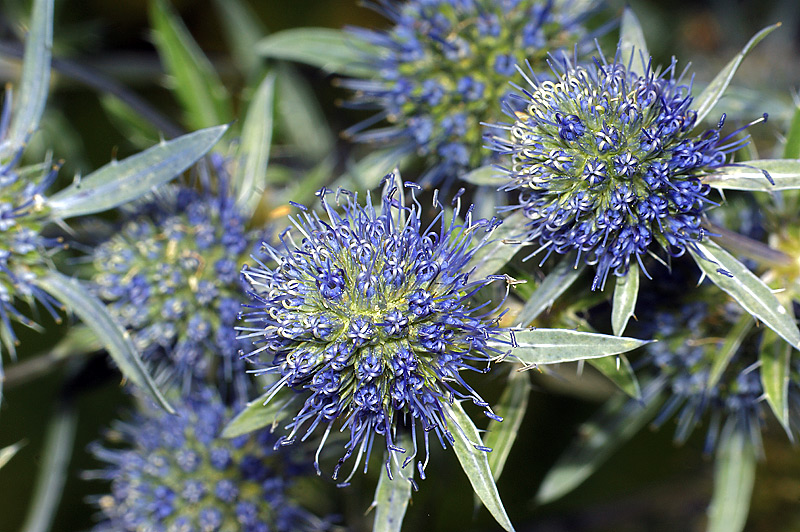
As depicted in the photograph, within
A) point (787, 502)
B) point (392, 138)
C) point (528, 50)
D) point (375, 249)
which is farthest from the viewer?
point (787, 502)

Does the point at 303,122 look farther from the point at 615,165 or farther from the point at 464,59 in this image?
the point at 615,165

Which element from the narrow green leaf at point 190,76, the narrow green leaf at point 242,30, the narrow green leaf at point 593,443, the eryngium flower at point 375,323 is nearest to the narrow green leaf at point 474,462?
the eryngium flower at point 375,323

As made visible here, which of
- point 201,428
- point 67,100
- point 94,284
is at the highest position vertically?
point 67,100

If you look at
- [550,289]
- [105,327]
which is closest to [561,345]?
[550,289]

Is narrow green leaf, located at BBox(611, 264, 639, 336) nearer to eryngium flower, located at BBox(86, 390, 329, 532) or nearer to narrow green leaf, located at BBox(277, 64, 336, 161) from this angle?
eryngium flower, located at BBox(86, 390, 329, 532)

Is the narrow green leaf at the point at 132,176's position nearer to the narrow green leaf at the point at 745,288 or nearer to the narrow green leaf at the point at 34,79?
the narrow green leaf at the point at 34,79

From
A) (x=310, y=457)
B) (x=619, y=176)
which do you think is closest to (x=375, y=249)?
(x=619, y=176)

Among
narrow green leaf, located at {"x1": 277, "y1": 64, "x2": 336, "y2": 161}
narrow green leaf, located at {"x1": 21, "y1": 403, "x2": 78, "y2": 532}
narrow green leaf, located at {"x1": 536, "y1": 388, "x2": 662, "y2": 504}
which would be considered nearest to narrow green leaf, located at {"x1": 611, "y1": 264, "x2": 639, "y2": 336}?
narrow green leaf, located at {"x1": 536, "y1": 388, "x2": 662, "y2": 504}

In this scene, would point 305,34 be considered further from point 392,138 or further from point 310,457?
point 310,457
